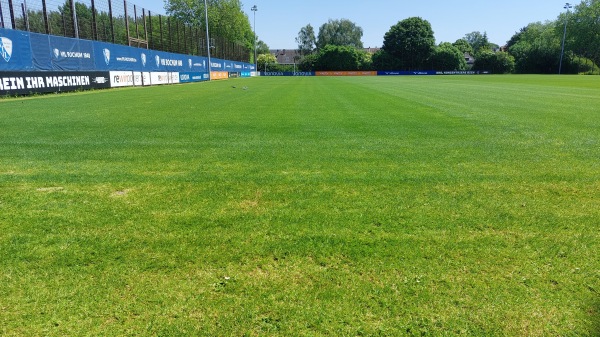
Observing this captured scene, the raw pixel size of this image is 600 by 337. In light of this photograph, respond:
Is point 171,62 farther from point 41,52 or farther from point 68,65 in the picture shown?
point 41,52

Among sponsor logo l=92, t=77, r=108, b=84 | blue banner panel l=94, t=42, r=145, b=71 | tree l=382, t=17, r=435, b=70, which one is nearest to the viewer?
sponsor logo l=92, t=77, r=108, b=84

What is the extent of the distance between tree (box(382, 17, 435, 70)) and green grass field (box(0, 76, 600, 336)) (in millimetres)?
94935

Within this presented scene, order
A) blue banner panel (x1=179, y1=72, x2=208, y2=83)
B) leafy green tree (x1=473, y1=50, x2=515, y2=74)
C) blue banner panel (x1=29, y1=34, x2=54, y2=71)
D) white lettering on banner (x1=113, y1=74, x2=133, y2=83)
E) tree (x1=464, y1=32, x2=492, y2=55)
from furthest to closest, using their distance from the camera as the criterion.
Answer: tree (x1=464, y1=32, x2=492, y2=55), leafy green tree (x1=473, y1=50, x2=515, y2=74), blue banner panel (x1=179, y1=72, x2=208, y2=83), white lettering on banner (x1=113, y1=74, x2=133, y2=83), blue banner panel (x1=29, y1=34, x2=54, y2=71)

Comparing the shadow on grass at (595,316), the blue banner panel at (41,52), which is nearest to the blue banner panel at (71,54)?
the blue banner panel at (41,52)

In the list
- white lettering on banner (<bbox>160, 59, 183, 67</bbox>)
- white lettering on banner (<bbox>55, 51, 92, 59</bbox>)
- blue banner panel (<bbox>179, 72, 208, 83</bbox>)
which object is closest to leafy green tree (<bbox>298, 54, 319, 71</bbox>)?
blue banner panel (<bbox>179, 72, 208, 83</bbox>)

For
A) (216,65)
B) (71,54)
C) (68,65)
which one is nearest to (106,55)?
(71,54)

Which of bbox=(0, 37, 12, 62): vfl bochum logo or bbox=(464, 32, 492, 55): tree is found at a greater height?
bbox=(464, 32, 492, 55): tree

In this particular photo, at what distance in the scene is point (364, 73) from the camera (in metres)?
94.1

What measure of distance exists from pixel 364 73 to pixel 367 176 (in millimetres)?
92978

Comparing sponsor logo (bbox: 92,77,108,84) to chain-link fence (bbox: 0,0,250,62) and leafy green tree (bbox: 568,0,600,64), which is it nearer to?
chain-link fence (bbox: 0,0,250,62)

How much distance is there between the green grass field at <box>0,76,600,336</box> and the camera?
234 centimetres

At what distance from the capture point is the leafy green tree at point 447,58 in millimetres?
91875

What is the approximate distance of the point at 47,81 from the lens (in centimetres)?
2070

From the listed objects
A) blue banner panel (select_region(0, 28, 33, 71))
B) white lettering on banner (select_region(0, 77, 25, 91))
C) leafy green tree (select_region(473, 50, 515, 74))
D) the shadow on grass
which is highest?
leafy green tree (select_region(473, 50, 515, 74))
